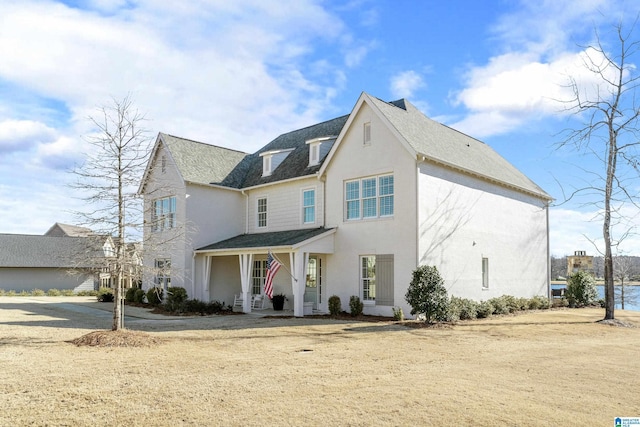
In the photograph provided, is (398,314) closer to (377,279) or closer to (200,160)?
(377,279)

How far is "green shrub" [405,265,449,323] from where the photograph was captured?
17.4 m

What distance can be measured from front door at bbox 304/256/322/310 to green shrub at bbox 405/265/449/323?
19.6 ft

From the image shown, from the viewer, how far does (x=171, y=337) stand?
49.0 feet

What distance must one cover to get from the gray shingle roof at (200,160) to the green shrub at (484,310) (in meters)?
14.8

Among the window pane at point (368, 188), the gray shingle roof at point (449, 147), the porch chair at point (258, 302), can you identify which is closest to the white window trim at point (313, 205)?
the window pane at point (368, 188)

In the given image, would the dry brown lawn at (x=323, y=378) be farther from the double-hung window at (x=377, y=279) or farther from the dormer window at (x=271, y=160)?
the dormer window at (x=271, y=160)

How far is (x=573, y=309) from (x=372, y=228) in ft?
44.8

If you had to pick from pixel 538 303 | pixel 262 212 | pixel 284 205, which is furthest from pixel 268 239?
pixel 538 303

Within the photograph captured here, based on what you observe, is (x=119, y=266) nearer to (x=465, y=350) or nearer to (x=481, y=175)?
(x=465, y=350)

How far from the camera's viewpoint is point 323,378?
9.34m

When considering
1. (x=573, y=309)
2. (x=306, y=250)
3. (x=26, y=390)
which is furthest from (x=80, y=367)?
(x=573, y=309)

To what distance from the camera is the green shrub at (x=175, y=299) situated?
23.5 m

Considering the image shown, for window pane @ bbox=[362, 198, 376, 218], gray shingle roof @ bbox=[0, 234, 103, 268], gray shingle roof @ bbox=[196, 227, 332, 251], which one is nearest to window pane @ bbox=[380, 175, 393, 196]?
window pane @ bbox=[362, 198, 376, 218]

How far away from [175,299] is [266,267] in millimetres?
4671
